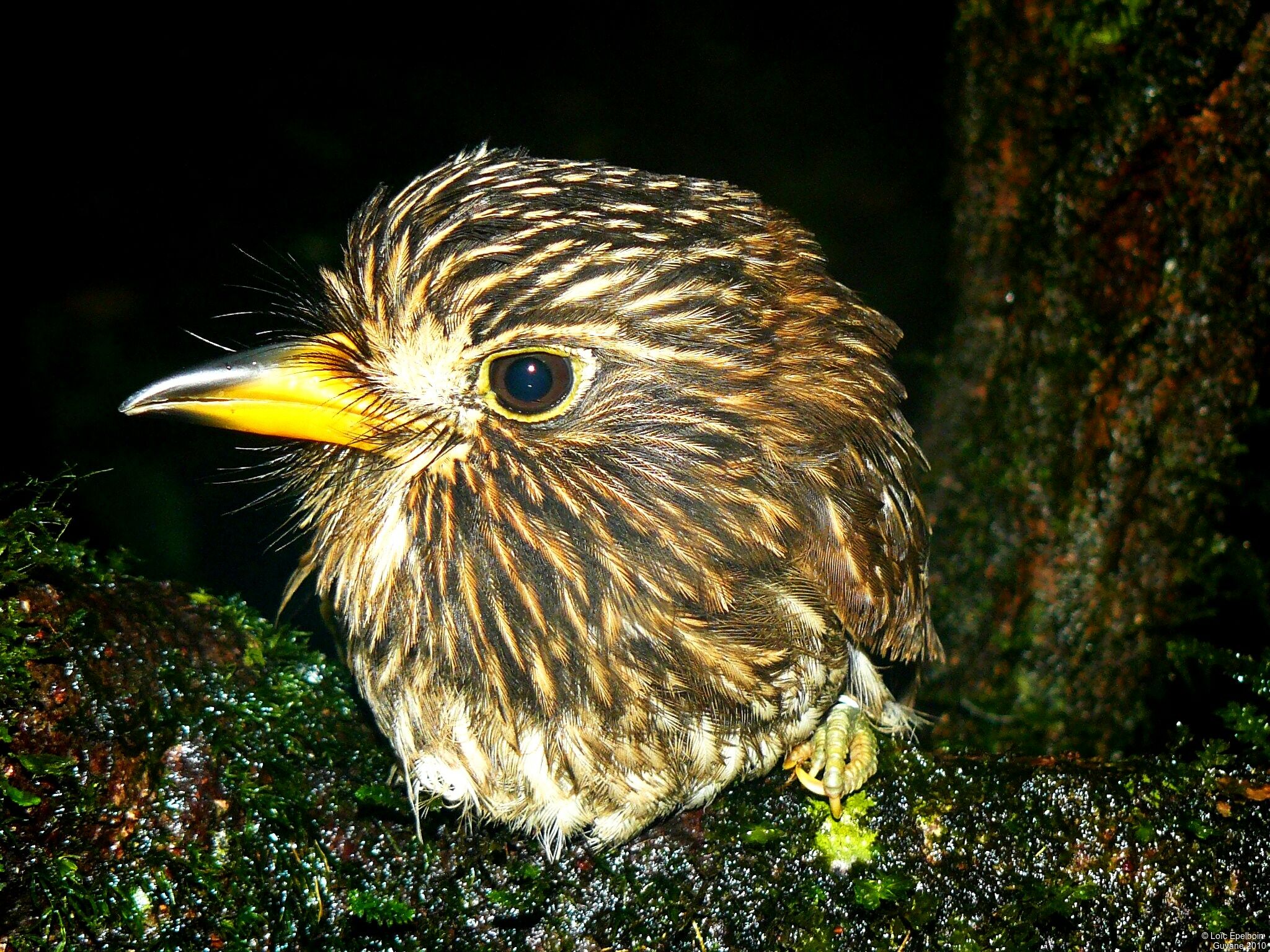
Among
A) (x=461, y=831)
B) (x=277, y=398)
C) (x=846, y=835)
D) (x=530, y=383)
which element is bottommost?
(x=461, y=831)

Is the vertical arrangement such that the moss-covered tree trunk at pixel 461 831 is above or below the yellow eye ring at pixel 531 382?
below

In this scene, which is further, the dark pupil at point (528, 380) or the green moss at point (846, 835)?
the green moss at point (846, 835)

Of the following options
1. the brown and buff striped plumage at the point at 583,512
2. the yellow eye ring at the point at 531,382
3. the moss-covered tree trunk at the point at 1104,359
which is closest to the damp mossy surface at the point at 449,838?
Result: the brown and buff striped plumage at the point at 583,512

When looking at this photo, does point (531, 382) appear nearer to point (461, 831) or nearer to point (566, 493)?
point (566, 493)

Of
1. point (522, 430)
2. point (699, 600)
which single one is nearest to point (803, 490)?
point (699, 600)

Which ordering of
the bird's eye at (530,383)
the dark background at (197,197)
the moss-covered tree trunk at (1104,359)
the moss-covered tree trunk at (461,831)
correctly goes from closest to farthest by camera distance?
1. the moss-covered tree trunk at (461,831)
2. the bird's eye at (530,383)
3. the moss-covered tree trunk at (1104,359)
4. the dark background at (197,197)

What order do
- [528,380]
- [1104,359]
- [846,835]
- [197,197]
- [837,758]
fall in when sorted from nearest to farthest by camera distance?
[528,380], [846,835], [837,758], [1104,359], [197,197]

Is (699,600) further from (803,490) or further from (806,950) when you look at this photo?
(806,950)

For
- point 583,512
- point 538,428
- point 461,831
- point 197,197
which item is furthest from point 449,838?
point 197,197

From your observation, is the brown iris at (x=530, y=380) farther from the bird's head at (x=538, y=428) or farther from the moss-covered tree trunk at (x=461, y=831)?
the moss-covered tree trunk at (x=461, y=831)
